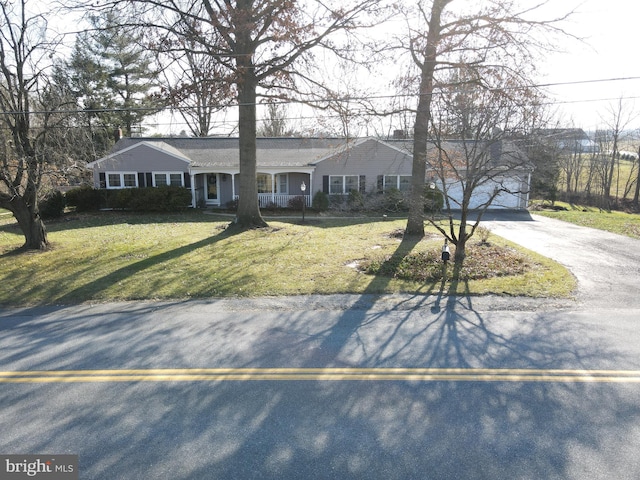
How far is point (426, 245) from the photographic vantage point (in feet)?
43.2

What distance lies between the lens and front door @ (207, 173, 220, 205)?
27.9 m

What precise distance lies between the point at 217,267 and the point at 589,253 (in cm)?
1104

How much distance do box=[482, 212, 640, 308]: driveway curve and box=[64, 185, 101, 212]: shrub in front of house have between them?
22.9 metres

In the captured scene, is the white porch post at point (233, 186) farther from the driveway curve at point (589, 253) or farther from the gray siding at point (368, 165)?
the driveway curve at point (589, 253)

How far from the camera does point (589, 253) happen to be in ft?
40.6

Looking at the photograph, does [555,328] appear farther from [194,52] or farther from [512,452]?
[194,52]

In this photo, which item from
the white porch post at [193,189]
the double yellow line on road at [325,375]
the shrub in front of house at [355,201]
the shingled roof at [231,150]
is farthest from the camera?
the shingled roof at [231,150]

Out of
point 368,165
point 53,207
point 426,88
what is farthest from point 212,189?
point 426,88

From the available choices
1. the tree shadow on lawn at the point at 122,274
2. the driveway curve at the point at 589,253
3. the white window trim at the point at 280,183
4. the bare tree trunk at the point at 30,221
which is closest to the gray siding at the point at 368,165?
the white window trim at the point at 280,183

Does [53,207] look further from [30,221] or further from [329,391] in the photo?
[329,391]

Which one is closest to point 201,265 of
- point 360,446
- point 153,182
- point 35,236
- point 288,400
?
point 35,236

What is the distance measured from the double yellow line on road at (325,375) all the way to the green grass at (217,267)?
3.41 metres

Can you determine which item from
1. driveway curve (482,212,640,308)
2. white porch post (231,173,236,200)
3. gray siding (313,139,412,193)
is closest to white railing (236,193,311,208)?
gray siding (313,139,412,193)

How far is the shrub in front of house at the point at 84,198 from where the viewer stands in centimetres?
2483
